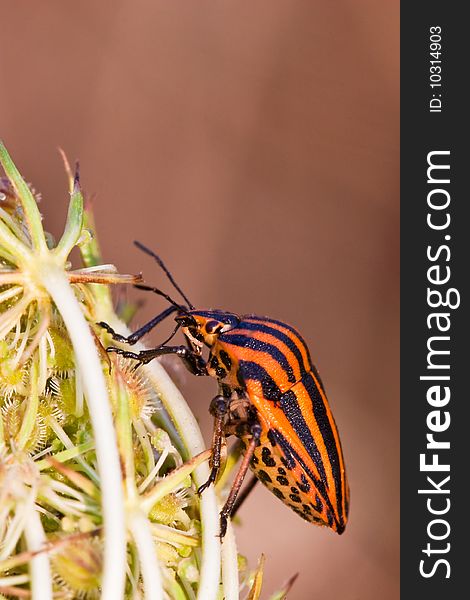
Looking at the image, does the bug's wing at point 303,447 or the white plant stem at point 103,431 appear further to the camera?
the bug's wing at point 303,447

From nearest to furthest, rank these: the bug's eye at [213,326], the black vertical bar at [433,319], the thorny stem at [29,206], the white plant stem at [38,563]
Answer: the white plant stem at [38,563] → the thorny stem at [29,206] → the bug's eye at [213,326] → the black vertical bar at [433,319]

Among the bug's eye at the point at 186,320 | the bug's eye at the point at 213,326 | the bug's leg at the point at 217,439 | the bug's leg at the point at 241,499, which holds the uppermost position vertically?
the bug's eye at the point at 186,320

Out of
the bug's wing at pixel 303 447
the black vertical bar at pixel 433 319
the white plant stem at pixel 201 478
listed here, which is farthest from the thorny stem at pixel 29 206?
the black vertical bar at pixel 433 319

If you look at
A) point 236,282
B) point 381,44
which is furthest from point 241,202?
point 381,44

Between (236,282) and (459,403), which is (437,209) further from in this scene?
(236,282)

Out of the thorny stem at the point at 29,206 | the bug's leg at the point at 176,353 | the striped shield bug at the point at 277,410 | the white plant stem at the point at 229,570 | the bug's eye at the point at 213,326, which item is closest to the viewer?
the thorny stem at the point at 29,206

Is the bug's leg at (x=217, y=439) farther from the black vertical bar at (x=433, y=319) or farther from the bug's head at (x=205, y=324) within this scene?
the black vertical bar at (x=433, y=319)
